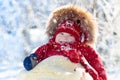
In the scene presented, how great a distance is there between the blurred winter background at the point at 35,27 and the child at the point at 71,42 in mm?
4612

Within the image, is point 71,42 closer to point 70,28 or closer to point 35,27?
point 70,28

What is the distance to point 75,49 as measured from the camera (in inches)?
80.2

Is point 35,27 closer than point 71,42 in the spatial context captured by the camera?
No

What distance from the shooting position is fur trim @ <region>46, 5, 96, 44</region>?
219 centimetres

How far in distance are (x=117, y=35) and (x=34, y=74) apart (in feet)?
18.3

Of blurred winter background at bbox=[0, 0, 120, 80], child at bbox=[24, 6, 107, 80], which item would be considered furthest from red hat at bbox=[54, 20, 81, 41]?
blurred winter background at bbox=[0, 0, 120, 80]

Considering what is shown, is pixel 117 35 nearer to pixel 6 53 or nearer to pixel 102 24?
pixel 102 24

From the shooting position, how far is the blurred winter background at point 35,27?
7164 millimetres

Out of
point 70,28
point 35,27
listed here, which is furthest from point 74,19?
point 35,27

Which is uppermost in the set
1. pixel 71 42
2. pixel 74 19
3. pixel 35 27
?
pixel 35 27

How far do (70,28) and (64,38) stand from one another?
0.06 m

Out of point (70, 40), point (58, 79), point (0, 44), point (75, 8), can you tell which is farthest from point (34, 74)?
point (0, 44)

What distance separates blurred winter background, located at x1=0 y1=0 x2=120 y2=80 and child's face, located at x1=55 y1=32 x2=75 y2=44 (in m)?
4.74

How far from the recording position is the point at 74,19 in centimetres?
217
